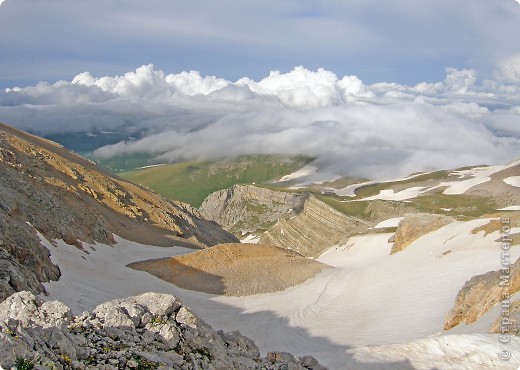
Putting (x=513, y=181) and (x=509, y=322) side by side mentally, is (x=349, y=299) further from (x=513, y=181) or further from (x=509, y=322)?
(x=513, y=181)

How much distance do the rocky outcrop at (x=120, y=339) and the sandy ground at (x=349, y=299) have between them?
16.8 ft

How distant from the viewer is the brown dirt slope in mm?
42250

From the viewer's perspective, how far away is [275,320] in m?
34.5

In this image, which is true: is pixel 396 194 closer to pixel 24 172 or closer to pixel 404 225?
pixel 404 225

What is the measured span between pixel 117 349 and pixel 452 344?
453 inches

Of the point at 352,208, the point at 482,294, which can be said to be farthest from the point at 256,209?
the point at 482,294

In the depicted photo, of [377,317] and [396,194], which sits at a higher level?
[377,317]

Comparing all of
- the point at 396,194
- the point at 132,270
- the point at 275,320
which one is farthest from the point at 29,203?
the point at 396,194

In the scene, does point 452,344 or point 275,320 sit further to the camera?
point 275,320

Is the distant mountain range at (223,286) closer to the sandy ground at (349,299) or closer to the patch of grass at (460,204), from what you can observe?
the sandy ground at (349,299)

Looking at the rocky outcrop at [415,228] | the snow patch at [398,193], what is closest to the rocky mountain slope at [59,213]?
the rocky outcrop at [415,228]

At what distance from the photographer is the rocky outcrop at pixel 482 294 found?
21422mm

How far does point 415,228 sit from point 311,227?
160ft

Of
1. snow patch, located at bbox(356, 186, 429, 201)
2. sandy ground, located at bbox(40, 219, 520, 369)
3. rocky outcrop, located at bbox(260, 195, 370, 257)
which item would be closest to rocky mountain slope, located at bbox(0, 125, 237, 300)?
sandy ground, located at bbox(40, 219, 520, 369)
